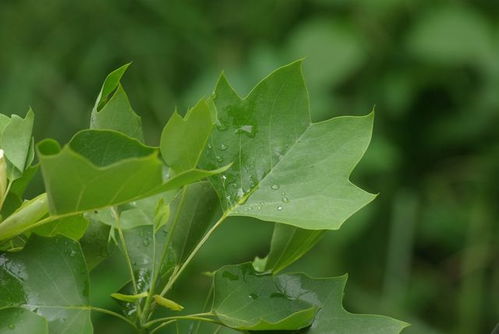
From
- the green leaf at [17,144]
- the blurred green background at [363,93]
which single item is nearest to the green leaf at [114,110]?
the green leaf at [17,144]

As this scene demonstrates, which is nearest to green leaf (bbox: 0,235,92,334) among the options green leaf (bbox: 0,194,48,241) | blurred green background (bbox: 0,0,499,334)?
green leaf (bbox: 0,194,48,241)

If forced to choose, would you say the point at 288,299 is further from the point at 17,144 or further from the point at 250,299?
the point at 17,144

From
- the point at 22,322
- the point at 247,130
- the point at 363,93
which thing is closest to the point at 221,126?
the point at 247,130

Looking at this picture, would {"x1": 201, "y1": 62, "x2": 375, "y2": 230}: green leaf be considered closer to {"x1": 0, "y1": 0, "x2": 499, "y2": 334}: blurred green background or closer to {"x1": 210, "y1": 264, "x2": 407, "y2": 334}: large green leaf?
{"x1": 210, "y1": 264, "x2": 407, "y2": 334}: large green leaf

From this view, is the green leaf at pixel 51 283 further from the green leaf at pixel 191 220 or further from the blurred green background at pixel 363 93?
the blurred green background at pixel 363 93

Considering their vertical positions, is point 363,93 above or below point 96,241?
below

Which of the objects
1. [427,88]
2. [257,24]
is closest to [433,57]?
[427,88]

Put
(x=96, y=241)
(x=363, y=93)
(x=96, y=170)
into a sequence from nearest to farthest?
(x=96, y=170)
(x=96, y=241)
(x=363, y=93)

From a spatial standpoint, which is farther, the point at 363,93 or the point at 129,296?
the point at 363,93
